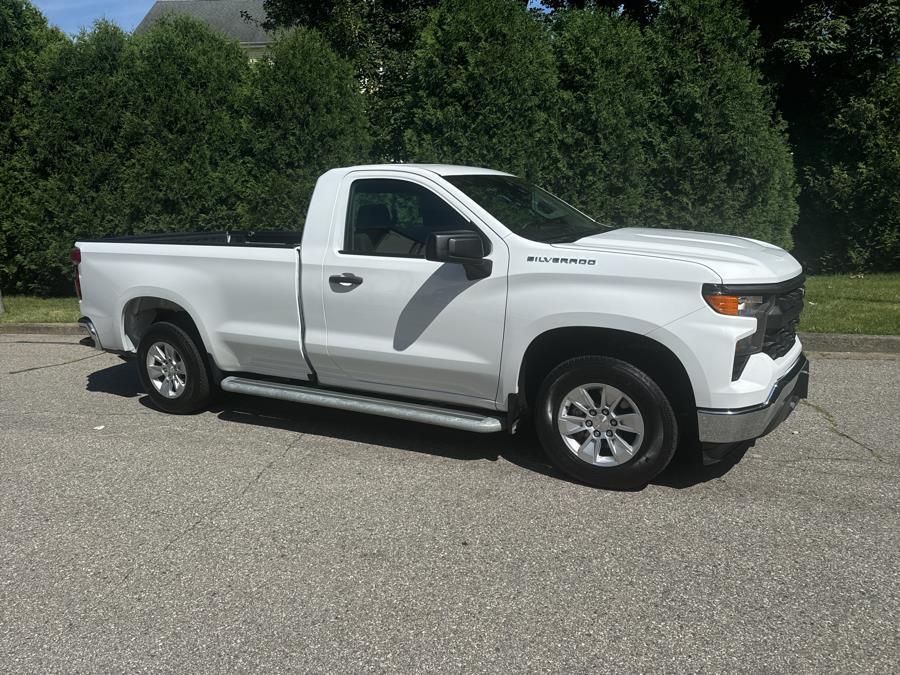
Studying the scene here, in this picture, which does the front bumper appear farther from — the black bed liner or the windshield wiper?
the black bed liner

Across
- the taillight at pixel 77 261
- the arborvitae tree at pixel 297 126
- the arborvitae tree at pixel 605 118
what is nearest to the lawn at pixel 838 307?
the arborvitae tree at pixel 605 118

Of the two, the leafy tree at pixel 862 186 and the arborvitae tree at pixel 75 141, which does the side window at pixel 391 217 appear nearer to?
the arborvitae tree at pixel 75 141

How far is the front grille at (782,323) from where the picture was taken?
4.59 metres

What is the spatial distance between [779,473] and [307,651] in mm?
Result: 3185

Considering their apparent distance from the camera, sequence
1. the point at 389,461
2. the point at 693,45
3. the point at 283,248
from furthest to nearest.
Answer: the point at 693,45 < the point at 283,248 < the point at 389,461

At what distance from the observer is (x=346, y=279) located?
540 centimetres

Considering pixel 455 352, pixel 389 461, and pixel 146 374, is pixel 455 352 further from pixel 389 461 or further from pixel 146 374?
pixel 146 374

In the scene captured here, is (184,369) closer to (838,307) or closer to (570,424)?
(570,424)

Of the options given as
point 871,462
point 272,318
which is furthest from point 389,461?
point 871,462

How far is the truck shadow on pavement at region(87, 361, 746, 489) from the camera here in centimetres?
512

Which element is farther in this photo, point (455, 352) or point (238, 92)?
point (238, 92)

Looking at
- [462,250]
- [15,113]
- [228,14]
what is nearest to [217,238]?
[462,250]

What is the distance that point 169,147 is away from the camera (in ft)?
37.4

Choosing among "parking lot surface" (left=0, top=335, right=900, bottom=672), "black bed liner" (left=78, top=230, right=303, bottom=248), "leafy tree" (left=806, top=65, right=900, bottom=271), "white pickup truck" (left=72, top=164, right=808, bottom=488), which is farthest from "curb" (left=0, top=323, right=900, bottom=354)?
"leafy tree" (left=806, top=65, right=900, bottom=271)
